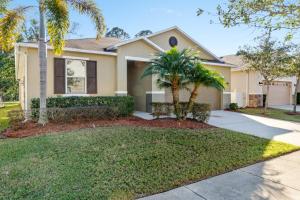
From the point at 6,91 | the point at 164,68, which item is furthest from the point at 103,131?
the point at 6,91

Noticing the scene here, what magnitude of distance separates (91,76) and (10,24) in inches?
176

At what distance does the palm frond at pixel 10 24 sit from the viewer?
9844mm

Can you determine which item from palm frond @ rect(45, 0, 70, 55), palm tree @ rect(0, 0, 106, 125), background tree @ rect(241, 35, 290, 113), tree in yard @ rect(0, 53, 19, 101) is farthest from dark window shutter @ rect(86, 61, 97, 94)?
tree in yard @ rect(0, 53, 19, 101)

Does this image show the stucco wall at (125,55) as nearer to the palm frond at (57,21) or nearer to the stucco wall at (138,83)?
the stucco wall at (138,83)

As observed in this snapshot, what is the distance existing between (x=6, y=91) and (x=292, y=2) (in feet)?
113

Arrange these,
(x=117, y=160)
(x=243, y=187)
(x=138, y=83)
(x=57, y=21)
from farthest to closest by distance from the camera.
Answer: (x=138, y=83), (x=57, y=21), (x=117, y=160), (x=243, y=187)

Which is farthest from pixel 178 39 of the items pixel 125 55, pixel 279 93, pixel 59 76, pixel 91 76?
pixel 279 93

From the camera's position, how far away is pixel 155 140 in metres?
7.23

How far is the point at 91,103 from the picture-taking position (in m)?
11.8

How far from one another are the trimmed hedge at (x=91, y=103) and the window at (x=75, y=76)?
1104 mm

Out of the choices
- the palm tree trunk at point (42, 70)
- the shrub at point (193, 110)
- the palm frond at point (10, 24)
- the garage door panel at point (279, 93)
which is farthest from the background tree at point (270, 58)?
the palm frond at point (10, 24)

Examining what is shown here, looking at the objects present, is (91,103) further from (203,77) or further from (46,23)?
(203,77)

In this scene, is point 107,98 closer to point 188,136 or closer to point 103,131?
point 103,131

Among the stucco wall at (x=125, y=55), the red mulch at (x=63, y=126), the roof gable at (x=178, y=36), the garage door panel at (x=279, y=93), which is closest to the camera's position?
the red mulch at (x=63, y=126)
